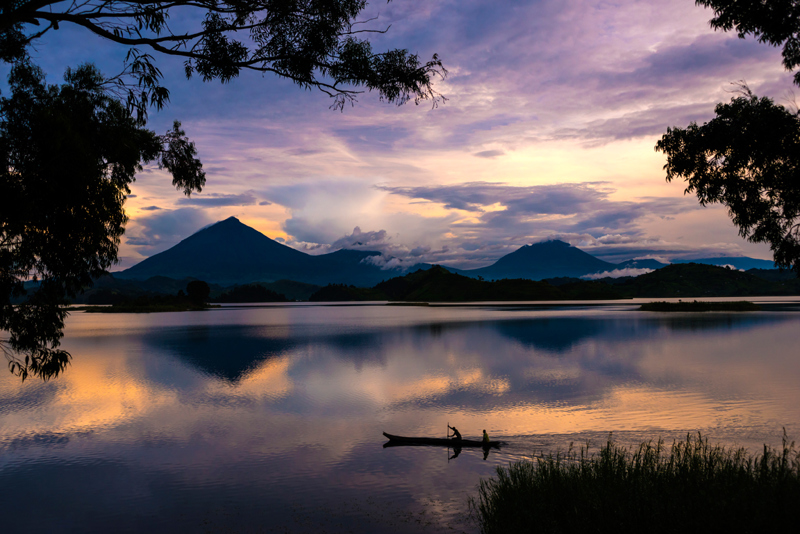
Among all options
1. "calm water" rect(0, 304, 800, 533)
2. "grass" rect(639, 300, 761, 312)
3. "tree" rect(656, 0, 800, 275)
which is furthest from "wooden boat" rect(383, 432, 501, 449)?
"grass" rect(639, 300, 761, 312)

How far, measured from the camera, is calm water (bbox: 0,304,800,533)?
52.8 ft

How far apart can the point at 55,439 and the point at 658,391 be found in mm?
38691

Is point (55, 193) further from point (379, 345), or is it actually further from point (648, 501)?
point (379, 345)

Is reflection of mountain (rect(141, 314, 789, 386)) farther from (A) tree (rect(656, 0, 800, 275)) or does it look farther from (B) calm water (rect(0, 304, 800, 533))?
(A) tree (rect(656, 0, 800, 275))

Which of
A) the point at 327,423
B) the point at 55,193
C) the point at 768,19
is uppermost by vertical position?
the point at 768,19

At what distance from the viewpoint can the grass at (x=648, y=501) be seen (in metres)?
10.2

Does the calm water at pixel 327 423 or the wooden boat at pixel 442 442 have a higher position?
the wooden boat at pixel 442 442

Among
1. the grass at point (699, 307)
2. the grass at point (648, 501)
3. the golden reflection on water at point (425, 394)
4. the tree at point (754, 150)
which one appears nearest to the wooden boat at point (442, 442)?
the golden reflection on water at point (425, 394)

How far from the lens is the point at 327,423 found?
27500 millimetres

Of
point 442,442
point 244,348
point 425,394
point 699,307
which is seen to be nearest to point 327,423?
point 442,442

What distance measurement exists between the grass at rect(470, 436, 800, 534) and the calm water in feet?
7.91

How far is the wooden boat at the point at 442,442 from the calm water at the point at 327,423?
333 millimetres

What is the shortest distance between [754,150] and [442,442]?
54.5 feet

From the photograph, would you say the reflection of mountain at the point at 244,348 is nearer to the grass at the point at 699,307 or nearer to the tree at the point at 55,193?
the tree at the point at 55,193
